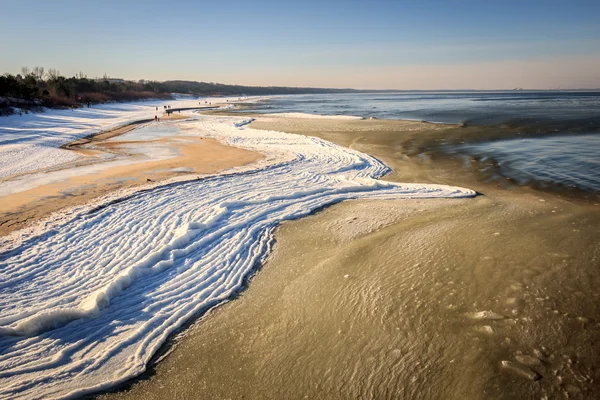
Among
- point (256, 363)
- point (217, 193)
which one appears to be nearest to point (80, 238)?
point (217, 193)

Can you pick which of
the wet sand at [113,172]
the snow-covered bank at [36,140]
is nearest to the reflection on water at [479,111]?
the wet sand at [113,172]

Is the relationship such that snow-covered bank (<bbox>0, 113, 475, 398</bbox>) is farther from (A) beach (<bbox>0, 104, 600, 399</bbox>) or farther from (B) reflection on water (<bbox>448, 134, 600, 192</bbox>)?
(B) reflection on water (<bbox>448, 134, 600, 192</bbox>)

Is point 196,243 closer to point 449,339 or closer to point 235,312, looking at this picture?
point 235,312

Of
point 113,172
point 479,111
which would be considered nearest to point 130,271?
point 113,172

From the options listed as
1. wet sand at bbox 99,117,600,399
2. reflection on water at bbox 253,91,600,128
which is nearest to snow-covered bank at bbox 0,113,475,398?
wet sand at bbox 99,117,600,399

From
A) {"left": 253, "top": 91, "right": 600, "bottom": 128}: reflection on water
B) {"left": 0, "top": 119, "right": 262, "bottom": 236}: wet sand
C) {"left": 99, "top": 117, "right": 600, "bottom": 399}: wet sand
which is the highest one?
{"left": 253, "top": 91, "right": 600, "bottom": 128}: reflection on water

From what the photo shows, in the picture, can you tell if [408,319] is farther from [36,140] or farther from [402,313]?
[36,140]

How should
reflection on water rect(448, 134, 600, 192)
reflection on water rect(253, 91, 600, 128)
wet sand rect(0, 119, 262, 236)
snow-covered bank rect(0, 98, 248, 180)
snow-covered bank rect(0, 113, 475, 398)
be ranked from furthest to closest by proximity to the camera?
reflection on water rect(253, 91, 600, 128)
snow-covered bank rect(0, 98, 248, 180)
reflection on water rect(448, 134, 600, 192)
wet sand rect(0, 119, 262, 236)
snow-covered bank rect(0, 113, 475, 398)
